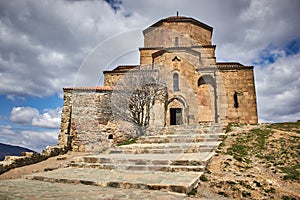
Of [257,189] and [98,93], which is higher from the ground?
[98,93]

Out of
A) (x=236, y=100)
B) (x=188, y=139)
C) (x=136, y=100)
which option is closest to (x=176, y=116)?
(x=136, y=100)

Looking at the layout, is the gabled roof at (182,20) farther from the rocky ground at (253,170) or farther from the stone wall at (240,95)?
the rocky ground at (253,170)

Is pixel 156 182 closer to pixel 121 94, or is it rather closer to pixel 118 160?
pixel 118 160

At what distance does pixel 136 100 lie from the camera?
481 inches

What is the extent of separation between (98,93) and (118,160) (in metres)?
7.86

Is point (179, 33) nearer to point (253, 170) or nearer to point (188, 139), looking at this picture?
point (188, 139)

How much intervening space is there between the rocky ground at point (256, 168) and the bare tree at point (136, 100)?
238 inches

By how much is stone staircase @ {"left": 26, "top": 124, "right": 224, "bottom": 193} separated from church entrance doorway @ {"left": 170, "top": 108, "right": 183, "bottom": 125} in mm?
6553

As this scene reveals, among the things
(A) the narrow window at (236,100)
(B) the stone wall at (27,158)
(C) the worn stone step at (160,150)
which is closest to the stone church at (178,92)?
(A) the narrow window at (236,100)

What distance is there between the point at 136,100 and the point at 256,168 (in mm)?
8367

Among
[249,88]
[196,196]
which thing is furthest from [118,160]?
[249,88]

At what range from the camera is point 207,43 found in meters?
19.4

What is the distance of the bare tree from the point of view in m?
12.1

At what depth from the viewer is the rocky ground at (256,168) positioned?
3572mm
